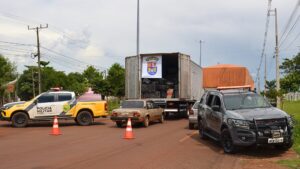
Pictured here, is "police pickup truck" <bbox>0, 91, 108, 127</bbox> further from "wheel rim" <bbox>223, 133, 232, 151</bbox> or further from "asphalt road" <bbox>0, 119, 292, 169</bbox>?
"wheel rim" <bbox>223, 133, 232, 151</bbox>

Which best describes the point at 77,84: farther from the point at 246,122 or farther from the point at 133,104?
the point at 246,122

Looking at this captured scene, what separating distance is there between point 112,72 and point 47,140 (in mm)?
52524

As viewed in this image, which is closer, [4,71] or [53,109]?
[53,109]

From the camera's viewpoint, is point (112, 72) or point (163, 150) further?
point (112, 72)

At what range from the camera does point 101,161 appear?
10844 mm

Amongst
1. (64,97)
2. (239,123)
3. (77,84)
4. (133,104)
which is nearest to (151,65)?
(133,104)

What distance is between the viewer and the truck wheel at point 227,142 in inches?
482

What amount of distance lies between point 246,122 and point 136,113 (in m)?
10.2

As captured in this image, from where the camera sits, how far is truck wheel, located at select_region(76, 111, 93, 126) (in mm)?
23891

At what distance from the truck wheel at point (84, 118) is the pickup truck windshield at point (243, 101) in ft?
38.1

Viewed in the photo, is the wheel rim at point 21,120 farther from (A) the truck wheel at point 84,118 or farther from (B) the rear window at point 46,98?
(A) the truck wheel at point 84,118

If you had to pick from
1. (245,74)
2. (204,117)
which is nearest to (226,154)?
(204,117)

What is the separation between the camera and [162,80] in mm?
28047

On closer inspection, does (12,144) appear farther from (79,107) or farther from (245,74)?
(245,74)
